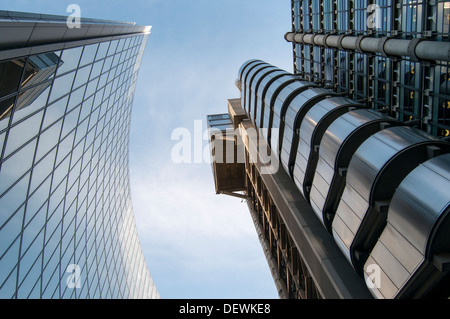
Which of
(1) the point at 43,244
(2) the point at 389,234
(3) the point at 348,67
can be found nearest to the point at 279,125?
(3) the point at 348,67

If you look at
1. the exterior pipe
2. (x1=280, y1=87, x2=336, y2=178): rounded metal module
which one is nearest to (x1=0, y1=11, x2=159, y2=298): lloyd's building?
(x1=280, y1=87, x2=336, y2=178): rounded metal module

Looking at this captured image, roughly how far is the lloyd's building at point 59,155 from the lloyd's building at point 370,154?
1464 centimetres

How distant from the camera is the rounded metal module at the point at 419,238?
34.6 feet

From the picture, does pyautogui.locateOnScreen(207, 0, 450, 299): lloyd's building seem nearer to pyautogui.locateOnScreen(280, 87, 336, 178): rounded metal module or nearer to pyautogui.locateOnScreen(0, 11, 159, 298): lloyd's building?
pyautogui.locateOnScreen(280, 87, 336, 178): rounded metal module

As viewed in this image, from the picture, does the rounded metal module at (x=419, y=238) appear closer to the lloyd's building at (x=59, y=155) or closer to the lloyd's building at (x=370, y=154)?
the lloyd's building at (x=370, y=154)

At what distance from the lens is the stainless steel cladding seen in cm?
1108

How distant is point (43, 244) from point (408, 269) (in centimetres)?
1673

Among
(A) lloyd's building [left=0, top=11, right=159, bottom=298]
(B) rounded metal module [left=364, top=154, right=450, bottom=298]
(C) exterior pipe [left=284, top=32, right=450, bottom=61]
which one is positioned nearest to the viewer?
(B) rounded metal module [left=364, top=154, right=450, bottom=298]

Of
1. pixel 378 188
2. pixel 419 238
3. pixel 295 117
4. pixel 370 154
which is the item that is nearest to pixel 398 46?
pixel 295 117

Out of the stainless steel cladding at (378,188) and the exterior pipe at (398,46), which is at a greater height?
the exterior pipe at (398,46)

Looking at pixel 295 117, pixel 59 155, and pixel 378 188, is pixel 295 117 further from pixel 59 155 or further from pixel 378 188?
pixel 59 155

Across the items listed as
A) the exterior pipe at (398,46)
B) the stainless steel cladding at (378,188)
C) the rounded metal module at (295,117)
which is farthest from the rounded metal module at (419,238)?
the rounded metal module at (295,117)

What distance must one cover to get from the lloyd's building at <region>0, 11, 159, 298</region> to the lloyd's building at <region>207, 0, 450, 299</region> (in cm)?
1464

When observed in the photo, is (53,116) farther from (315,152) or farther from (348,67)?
(348,67)
